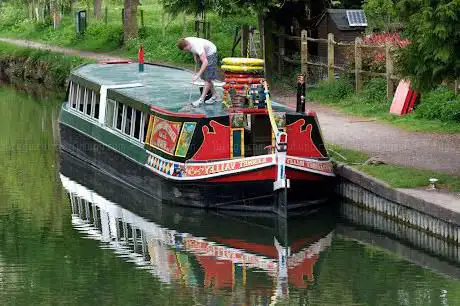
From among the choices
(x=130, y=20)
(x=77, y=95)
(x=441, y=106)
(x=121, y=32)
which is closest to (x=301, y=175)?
(x=441, y=106)

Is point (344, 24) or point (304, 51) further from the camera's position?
point (344, 24)

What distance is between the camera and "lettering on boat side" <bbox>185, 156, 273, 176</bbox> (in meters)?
21.4

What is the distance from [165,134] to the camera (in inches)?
897

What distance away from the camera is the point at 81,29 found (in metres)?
49.8

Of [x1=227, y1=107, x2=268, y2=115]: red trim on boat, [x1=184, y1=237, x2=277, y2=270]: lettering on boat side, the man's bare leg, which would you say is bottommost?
[x1=184, y1=237, x2=277, y2=270]: lettering on boat side

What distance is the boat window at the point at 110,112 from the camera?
1026 inches

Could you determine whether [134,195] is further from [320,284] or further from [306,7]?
[306,7]

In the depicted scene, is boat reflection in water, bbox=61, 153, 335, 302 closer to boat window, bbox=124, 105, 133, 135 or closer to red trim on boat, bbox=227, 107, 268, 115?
boat window, bbox=124, 105, 133, 135

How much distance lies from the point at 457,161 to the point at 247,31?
50.4ft

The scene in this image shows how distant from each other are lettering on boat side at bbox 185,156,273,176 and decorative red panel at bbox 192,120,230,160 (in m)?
0.21

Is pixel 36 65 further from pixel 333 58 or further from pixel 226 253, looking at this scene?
pixel 226 253

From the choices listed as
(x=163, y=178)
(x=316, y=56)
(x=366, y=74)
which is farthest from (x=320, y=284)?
(x=316, y=56)

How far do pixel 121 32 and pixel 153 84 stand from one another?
2137 centimetres

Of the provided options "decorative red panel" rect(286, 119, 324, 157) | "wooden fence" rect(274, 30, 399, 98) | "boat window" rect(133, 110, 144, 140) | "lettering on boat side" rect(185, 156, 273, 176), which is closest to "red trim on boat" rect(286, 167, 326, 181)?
"decorative red panel" rect(286, 119, 324, 157)
